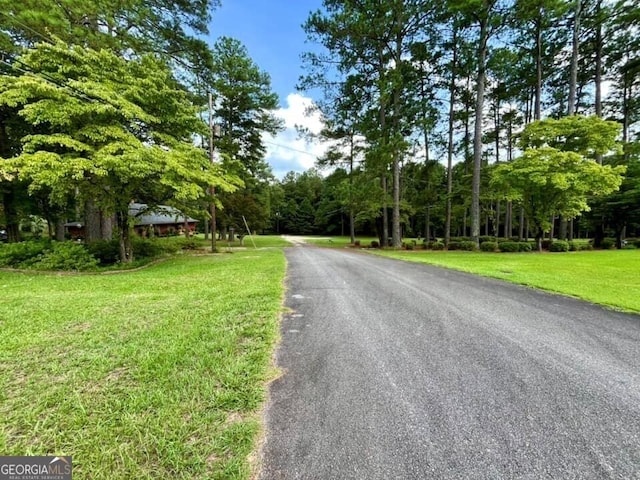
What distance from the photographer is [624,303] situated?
4539 millimetres

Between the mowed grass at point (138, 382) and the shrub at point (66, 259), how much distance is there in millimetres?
4308

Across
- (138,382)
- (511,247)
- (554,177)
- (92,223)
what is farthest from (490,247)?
(92,223)

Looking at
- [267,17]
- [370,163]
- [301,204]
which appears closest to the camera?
[267,17]

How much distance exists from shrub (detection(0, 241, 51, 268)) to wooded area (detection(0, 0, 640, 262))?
5.15ft

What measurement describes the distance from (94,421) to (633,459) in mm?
3208

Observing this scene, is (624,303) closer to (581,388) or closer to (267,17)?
(581,388)

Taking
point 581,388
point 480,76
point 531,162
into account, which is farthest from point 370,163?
point 581,388

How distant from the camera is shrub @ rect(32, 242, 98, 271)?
8266 millimetres

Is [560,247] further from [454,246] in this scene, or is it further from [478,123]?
[478,123]

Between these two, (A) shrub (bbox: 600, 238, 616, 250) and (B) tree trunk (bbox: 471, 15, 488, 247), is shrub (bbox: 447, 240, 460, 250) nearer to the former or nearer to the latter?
(B) tree trunk (bbox: 471, 15, 488, 247)

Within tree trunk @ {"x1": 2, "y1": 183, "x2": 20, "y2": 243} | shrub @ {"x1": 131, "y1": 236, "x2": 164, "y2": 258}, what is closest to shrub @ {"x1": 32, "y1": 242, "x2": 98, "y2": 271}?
shrub @ {"x1": 131, "y1": 236, "x2": 164, "y2": 258}
